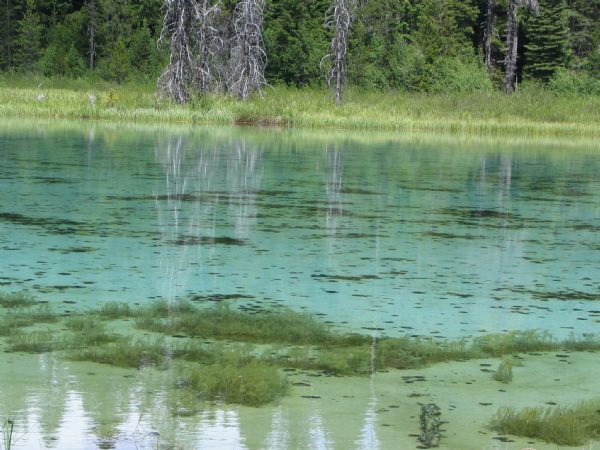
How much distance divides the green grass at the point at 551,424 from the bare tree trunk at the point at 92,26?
50.3m

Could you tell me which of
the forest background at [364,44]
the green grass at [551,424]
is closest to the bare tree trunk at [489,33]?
the forest background at [364,44]

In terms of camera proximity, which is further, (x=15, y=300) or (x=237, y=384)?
(x=15, y=300)

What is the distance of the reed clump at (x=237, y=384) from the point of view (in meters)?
5.27

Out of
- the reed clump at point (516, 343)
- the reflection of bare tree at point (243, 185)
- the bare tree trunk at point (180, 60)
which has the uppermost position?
the bare tree trunk at point (180, 60)

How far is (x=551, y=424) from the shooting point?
193 inches

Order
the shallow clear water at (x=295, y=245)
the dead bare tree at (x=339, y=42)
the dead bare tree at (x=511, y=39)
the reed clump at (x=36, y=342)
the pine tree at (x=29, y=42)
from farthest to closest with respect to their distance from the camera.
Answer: the pine tree at (x=29, y=42) → the dead bare tree at (x=511, y=39) → the dead bare tree at (x=339, y=42) → the shallow clear water at (x=295, y=245) → the reed clump at (x=36, y=342)

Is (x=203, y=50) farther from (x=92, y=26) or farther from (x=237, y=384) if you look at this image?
(x=237, y=384)

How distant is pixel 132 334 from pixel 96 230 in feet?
14.6

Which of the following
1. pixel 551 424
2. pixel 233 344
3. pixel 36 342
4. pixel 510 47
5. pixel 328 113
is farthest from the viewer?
pixel 510 47

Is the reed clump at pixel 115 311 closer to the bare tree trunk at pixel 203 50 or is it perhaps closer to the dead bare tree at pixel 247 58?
the bare tree trunk at pixel 203 50

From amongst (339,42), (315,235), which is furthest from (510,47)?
(315,235)

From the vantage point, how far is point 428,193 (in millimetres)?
15781

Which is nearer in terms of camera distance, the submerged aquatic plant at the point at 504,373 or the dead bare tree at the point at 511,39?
the submerged aquatic plant at the point at 504,373

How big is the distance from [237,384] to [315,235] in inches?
231
